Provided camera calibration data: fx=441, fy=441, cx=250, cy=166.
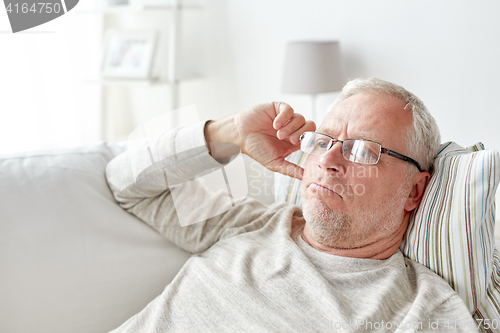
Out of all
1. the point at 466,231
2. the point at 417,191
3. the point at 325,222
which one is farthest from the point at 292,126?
the point at 466,231

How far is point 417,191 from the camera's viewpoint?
3.85 feet

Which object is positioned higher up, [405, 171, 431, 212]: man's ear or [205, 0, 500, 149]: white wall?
[205, 0, 500, 149]: white wall

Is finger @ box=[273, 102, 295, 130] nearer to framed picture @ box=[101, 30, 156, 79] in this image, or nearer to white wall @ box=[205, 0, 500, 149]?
white wall @ box=[205, 0, 500, 149]

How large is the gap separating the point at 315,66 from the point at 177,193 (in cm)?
142

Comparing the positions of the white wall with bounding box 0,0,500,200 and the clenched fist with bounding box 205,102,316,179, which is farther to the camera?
the white wall with bounding box 0,0,500,200

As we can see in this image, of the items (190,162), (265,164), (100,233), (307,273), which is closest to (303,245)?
(307,273)

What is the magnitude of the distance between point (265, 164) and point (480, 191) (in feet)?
1.78

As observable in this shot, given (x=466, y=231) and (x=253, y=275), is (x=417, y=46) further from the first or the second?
(x=253, y=275)

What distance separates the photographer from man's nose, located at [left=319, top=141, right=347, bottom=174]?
1.11 m

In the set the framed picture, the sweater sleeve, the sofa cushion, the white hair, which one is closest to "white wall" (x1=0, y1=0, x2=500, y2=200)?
the framed picture

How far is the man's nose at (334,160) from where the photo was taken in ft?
3.64

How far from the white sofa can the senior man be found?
0.23 feet

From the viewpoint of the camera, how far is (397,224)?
1.14 metres

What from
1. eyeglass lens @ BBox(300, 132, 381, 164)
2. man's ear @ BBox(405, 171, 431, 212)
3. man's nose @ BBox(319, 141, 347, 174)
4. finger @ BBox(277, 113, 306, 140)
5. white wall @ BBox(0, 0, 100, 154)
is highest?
finger @ BBox(277, 113, 306, 140)
